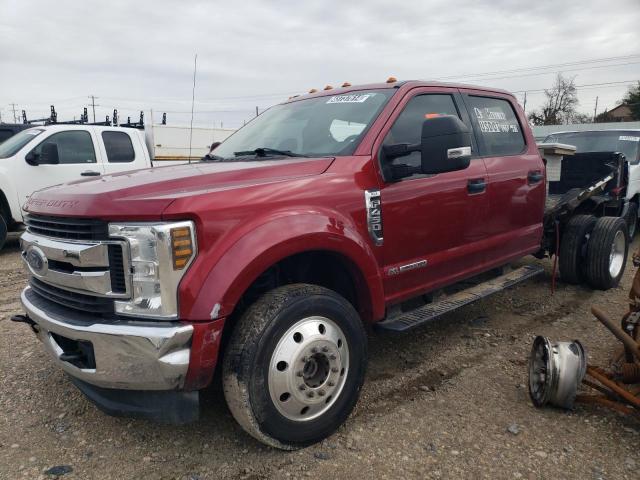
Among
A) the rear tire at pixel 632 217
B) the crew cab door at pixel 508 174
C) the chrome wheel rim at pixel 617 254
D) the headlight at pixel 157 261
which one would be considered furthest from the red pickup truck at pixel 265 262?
the rear tire at pixel 632 217

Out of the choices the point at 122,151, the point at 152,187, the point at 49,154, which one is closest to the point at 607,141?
the point at 122,151

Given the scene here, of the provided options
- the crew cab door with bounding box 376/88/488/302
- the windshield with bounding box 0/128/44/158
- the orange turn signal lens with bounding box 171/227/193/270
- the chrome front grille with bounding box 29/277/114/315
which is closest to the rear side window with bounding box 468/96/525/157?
the crew cab door with bounding box 376/88/488/302

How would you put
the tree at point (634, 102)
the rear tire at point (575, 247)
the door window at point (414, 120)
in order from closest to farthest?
the door window at point (414, 120) → the rear tire at point (575, 247) → the tree at point (634, 102)

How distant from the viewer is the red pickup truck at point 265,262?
2141 mm

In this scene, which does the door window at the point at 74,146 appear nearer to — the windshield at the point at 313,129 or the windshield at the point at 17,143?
the windshield at the point at 17,143

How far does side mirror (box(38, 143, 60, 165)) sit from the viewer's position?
290 inches

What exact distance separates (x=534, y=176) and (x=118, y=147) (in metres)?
6.67

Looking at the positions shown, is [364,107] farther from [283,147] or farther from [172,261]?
→ [172,261]

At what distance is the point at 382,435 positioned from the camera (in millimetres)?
2678

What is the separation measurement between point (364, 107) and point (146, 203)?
1.68 metres

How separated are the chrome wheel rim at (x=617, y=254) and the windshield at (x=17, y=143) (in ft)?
26.3

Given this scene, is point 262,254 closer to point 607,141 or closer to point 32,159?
point 32,159

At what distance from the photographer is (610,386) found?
2680mm

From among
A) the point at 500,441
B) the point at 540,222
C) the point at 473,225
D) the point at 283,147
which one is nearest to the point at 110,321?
the point at 283,147
